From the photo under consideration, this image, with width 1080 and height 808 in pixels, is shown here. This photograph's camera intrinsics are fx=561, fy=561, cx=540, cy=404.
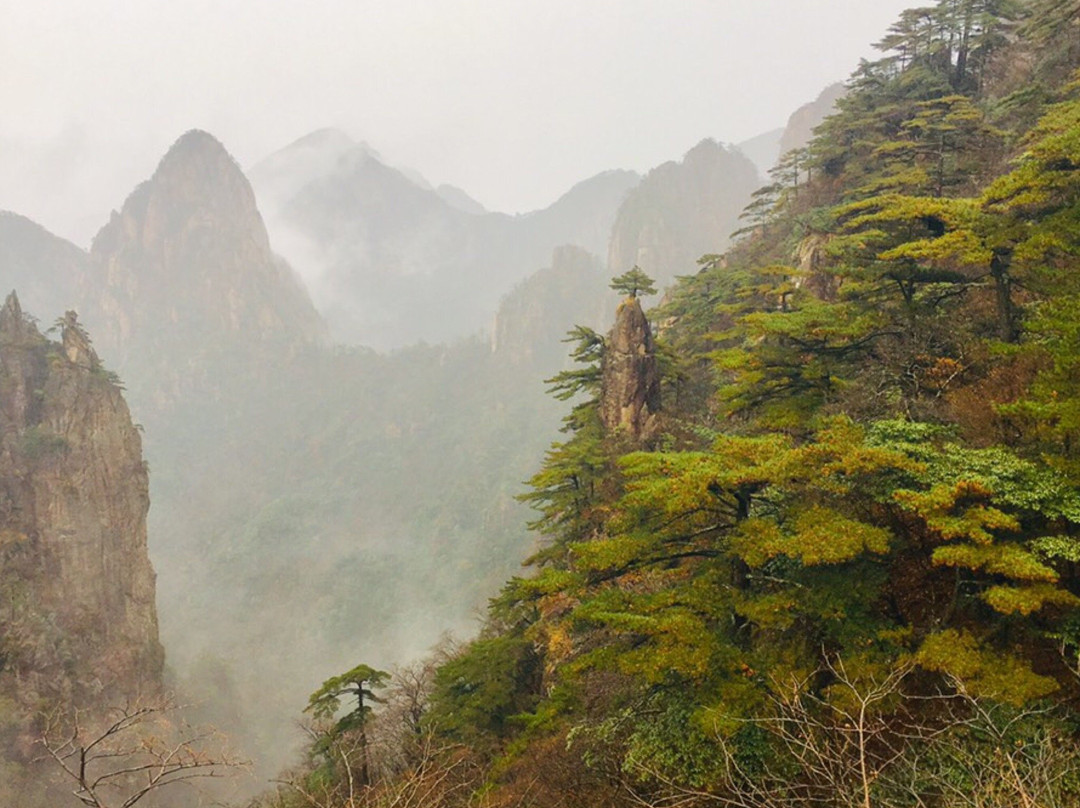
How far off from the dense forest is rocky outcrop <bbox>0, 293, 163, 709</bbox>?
1029 inches

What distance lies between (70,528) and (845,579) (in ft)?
153

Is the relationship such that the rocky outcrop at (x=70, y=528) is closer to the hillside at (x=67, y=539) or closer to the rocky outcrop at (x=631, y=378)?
the hillside at (x=67, y=539)

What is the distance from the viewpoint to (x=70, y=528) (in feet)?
123

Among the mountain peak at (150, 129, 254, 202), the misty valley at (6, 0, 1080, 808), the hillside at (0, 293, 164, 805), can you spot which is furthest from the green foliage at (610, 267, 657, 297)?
the mountain peak at (150, 129, 254, 202)

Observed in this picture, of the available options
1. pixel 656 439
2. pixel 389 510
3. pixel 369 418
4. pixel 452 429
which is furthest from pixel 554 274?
pixel 656 439

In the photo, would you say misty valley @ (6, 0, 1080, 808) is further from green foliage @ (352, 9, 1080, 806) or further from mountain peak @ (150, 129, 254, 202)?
mountain peak @ (150, 129, 254, 202)

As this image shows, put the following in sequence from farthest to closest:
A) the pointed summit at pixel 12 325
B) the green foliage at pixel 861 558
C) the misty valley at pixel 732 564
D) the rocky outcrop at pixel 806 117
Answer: the rocky outcrop at pixel 806 117
the pointed summit at pixel 12 325
the misty valley at pixel 732 564
the green foliage at pixel 861 558

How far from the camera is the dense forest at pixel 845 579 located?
6.68 m

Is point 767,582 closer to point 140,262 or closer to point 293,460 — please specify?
point 293,460

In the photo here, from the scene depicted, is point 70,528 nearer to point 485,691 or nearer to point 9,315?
point 9,315

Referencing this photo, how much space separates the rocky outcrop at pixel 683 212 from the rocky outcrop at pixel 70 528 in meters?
95.9

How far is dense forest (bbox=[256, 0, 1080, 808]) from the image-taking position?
6676 mm

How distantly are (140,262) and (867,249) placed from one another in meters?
165

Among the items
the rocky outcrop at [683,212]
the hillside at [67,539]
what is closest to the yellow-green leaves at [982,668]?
the hillside at [67,539]
